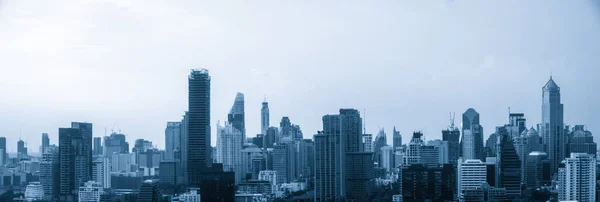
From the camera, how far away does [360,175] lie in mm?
9227

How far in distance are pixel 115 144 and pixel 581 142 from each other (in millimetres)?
5221

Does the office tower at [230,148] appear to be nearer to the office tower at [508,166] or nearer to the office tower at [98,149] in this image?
the office tower at [98,149]

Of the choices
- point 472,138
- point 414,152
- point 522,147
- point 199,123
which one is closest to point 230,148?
point 199,123

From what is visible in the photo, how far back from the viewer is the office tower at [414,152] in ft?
27.5

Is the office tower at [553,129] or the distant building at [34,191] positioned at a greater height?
the office tower at [553,129]

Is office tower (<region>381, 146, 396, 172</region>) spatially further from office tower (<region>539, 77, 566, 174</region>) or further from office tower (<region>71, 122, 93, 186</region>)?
office tower (<region>71, 122, 93, 186</region>)

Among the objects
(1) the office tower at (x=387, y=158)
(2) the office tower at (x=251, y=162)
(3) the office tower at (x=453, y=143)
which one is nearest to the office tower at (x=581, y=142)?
(3) the office tower at (x=453, y=143)

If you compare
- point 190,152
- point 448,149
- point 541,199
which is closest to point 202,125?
point 190,152

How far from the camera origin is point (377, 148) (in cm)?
951

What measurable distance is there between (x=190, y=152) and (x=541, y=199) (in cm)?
472

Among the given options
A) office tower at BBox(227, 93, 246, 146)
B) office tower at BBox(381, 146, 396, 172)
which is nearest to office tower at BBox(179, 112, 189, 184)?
office tower at BBox(227, 93, 246, 146)

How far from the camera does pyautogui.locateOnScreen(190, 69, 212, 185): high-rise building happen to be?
1011 cm

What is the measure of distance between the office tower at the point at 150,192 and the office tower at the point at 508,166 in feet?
11.7

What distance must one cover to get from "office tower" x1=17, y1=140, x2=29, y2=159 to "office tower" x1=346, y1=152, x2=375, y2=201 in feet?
11.5
